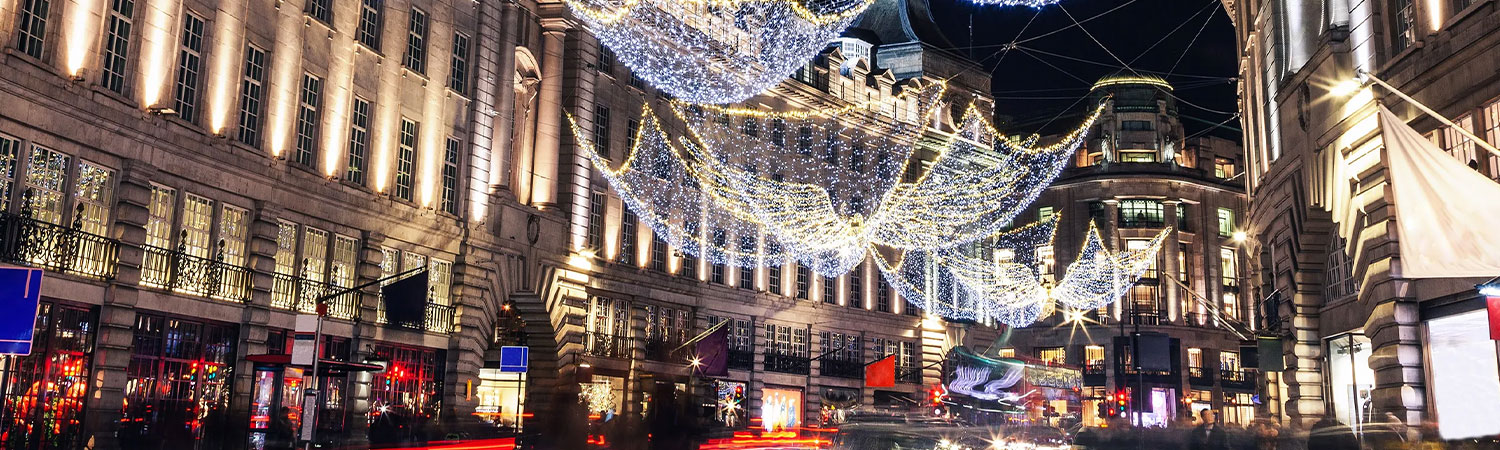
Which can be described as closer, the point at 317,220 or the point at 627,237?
the point at 317,220

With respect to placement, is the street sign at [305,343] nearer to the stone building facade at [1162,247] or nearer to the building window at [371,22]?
the building window at [371,22]

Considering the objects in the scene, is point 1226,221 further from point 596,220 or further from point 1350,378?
point 1350,378

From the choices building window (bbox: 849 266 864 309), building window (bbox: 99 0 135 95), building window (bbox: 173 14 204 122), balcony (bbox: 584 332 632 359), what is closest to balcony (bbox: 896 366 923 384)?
building window (bbox: 849 266 864 309)

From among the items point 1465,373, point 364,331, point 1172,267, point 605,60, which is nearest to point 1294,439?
point 1465,373

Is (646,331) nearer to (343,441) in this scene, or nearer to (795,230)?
(795,230)

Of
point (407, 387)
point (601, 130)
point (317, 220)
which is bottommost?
point (407, 387)

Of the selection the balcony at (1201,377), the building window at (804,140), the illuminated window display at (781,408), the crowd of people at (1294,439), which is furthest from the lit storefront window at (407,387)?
the balcony at (1201,377)

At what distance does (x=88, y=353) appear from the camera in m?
22.6

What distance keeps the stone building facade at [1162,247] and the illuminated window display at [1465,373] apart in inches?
2287

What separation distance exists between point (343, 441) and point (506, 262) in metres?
8.44

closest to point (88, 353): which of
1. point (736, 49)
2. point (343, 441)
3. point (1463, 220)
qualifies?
point (343, 441)

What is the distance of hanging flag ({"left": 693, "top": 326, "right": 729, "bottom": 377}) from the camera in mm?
41938

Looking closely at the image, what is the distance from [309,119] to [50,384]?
9.23 m

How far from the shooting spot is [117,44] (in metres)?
23.5
